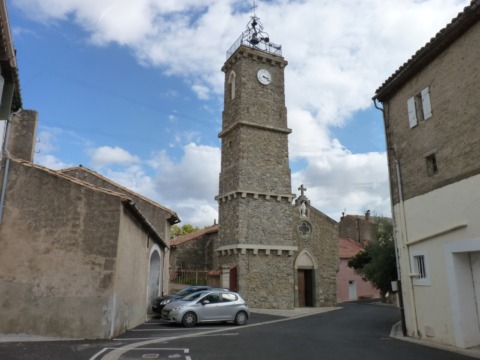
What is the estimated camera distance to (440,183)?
1204 cm

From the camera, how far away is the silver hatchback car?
15891 mm

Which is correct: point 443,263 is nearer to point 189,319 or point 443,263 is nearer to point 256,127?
point 189,319

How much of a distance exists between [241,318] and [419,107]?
35.2ft

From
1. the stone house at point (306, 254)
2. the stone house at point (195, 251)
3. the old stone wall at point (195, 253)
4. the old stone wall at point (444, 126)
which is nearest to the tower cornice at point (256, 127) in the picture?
the stone house at point (306, 254)

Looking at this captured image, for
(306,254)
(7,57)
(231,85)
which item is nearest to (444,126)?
(7,57)

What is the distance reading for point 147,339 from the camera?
12.1 meters

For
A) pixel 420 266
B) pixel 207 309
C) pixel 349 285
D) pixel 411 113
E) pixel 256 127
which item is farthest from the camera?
pixel 349 285

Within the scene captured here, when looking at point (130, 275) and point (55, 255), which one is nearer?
point (55, 255)

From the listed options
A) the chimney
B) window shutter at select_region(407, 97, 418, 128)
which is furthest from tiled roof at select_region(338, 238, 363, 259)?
window shutter at select_region(407, 97, 418, 128)

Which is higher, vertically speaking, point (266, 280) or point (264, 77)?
point (264, 77)

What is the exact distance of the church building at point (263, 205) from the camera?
2699 cm

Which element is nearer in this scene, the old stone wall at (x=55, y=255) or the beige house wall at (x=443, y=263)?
the beige house wall at (x=443, y=263)

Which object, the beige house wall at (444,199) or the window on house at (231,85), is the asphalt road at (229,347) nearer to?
the beige house wall at (444,199)

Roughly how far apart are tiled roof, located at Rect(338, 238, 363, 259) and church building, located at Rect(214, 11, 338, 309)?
28.2ft
